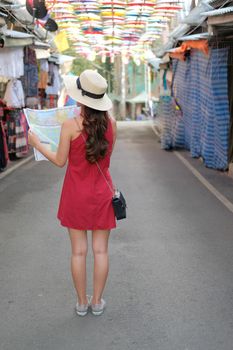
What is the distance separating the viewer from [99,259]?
3.80 meters

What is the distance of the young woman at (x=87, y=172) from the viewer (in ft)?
11.5

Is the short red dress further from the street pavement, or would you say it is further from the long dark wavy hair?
the street pavement

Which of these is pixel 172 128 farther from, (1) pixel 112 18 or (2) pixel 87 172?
(2) pixel 87 172

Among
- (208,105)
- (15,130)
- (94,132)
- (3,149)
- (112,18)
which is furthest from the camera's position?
(112,18)

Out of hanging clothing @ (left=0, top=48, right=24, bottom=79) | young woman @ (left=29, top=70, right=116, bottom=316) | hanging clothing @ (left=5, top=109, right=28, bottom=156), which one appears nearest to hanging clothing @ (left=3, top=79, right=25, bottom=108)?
hanging clothing @ (left=5, top=109, right=28, bottom=156)

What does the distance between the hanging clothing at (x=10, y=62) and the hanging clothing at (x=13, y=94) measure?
0.63 metres

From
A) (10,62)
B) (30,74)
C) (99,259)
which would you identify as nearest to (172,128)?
(30,74)

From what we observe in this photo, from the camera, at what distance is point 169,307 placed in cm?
394

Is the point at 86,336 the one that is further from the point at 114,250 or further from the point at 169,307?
the point at 114,250

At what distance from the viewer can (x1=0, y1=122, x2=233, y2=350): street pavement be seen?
349 cm

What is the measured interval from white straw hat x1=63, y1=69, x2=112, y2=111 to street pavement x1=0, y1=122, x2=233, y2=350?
5.16 ft

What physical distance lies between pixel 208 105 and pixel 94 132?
7.21m

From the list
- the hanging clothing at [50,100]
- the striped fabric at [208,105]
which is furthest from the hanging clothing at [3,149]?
the hanging clothing at [50,100]

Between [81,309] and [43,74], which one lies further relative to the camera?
[43,74]
